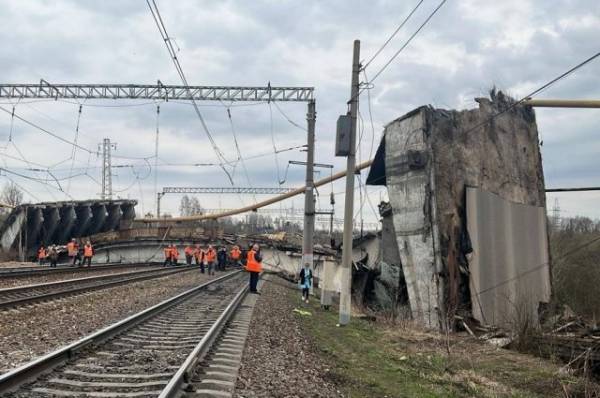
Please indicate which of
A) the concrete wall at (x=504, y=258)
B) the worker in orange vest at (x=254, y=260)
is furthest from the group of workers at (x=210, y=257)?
the concrete wall at (x=504, y=258)

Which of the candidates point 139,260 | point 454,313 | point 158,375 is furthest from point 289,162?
point 139,260

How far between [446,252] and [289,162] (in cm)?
1333

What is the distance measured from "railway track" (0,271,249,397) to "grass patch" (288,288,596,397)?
1.93 metres

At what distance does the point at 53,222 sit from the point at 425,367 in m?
46.6

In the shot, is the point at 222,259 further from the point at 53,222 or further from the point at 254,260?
the point at 53,222

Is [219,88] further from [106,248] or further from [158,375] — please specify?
[106,248]

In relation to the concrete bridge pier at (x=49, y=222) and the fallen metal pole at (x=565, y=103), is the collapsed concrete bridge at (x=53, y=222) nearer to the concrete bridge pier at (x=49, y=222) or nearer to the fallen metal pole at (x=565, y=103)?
the concrete bridge pier at (x=49, y=222)

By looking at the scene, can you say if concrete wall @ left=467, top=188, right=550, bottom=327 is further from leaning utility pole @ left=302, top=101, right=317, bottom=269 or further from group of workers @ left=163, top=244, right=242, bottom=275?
group of workers @ left=163, top=244, right=242, bottom=275

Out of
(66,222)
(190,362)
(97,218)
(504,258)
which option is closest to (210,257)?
(504,258)

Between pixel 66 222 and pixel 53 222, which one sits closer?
pixel 53 222

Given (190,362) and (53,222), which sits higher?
(53,222)

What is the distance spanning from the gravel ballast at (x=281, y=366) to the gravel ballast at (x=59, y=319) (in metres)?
2.67

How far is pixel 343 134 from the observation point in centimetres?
1355

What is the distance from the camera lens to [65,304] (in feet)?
43.8
